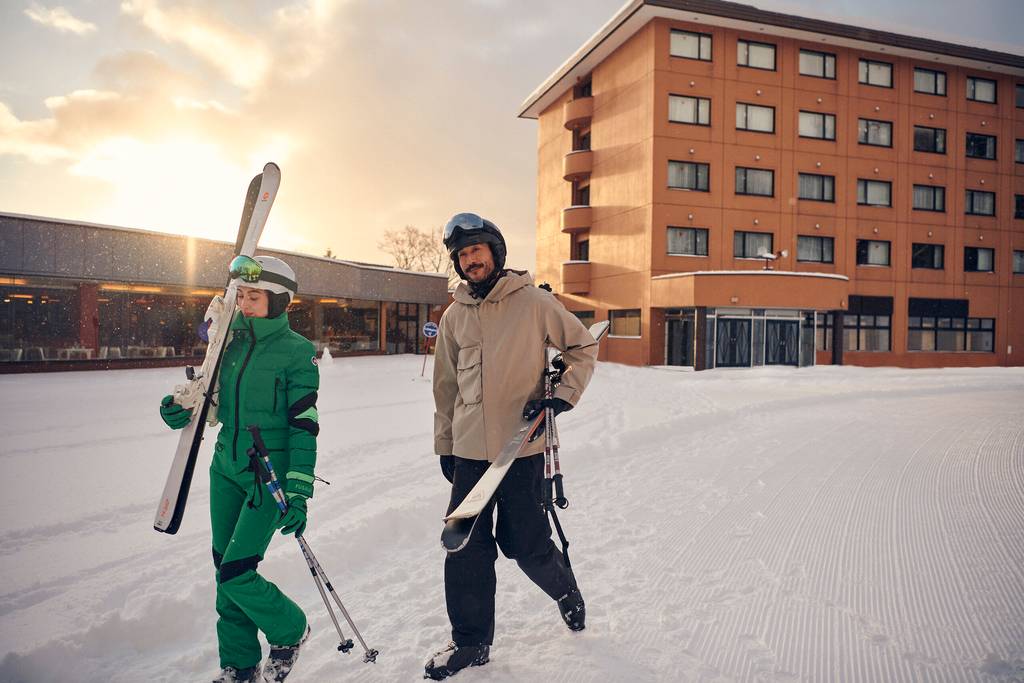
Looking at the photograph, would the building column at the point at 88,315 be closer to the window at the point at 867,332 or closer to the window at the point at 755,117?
the window at the point at 755,117

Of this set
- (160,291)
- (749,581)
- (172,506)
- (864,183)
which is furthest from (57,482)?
(864,183)

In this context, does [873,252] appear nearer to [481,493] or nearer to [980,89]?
[980,89]

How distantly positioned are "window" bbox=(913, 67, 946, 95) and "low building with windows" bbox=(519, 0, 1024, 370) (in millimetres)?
101

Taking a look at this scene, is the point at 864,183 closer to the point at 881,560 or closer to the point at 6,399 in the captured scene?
the point at 881,560

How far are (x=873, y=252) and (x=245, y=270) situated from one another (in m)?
33.2

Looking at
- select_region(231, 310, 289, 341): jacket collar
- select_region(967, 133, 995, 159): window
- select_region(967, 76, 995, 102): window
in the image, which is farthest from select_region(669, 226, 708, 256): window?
select_region(231, 310, 289, 341): jacket collar

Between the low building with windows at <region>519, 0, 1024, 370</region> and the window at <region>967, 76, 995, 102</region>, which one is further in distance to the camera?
the window at <region>967, 76, 995, 102</region>

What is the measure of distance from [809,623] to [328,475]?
469 centimetres

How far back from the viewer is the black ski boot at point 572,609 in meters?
3.11

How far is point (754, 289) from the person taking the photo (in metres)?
24.8

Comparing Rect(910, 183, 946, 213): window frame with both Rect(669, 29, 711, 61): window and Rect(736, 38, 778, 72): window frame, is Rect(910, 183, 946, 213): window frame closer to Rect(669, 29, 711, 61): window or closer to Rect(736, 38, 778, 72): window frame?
Rect(736, 38, 778, 72): window frame

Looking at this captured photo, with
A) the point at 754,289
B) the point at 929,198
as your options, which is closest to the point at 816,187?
the point at 929,198

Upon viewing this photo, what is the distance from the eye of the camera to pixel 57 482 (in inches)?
231

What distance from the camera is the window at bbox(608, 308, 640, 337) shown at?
27.7 metres
